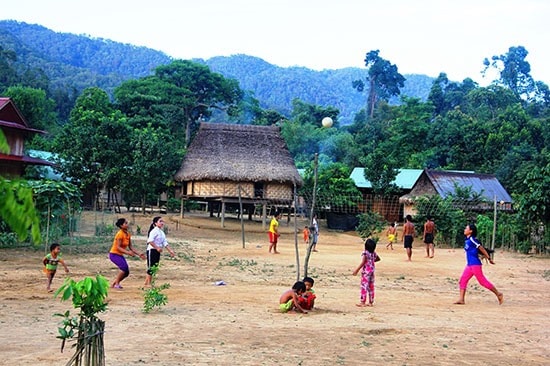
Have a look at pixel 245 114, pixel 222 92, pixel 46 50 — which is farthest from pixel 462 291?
pixel 46 50

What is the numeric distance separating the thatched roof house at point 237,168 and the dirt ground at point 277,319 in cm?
1832

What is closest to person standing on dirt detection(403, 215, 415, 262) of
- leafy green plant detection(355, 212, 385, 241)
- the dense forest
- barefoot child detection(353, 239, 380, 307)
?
the dense forest

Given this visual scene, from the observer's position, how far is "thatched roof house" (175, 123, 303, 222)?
37.1 m

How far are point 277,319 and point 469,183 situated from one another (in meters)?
32.2

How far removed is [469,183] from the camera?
39875mm

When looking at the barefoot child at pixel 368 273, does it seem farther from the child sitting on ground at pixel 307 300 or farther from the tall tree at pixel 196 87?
the tall tree at pixel 196 87

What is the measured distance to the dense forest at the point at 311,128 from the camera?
Answer: 114 feet

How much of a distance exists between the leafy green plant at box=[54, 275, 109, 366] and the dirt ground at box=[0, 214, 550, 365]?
922 mm

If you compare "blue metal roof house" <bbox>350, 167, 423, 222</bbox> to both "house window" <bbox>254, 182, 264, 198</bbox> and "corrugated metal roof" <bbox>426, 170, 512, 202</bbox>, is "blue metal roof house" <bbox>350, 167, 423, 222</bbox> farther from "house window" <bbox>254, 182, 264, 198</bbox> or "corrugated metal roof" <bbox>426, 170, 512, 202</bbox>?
"house window" <bbox>254, 182, 264, 198</bbox>

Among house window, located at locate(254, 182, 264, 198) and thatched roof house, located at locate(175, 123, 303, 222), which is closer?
thatched roof house, located at locate(175, 123, 303, 222)

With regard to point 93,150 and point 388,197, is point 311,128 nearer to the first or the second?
point 388,197

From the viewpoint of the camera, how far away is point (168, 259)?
19.1 m

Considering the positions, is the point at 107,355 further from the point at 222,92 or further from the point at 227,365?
the point at 222,92

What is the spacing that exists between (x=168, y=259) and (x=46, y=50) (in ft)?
359
